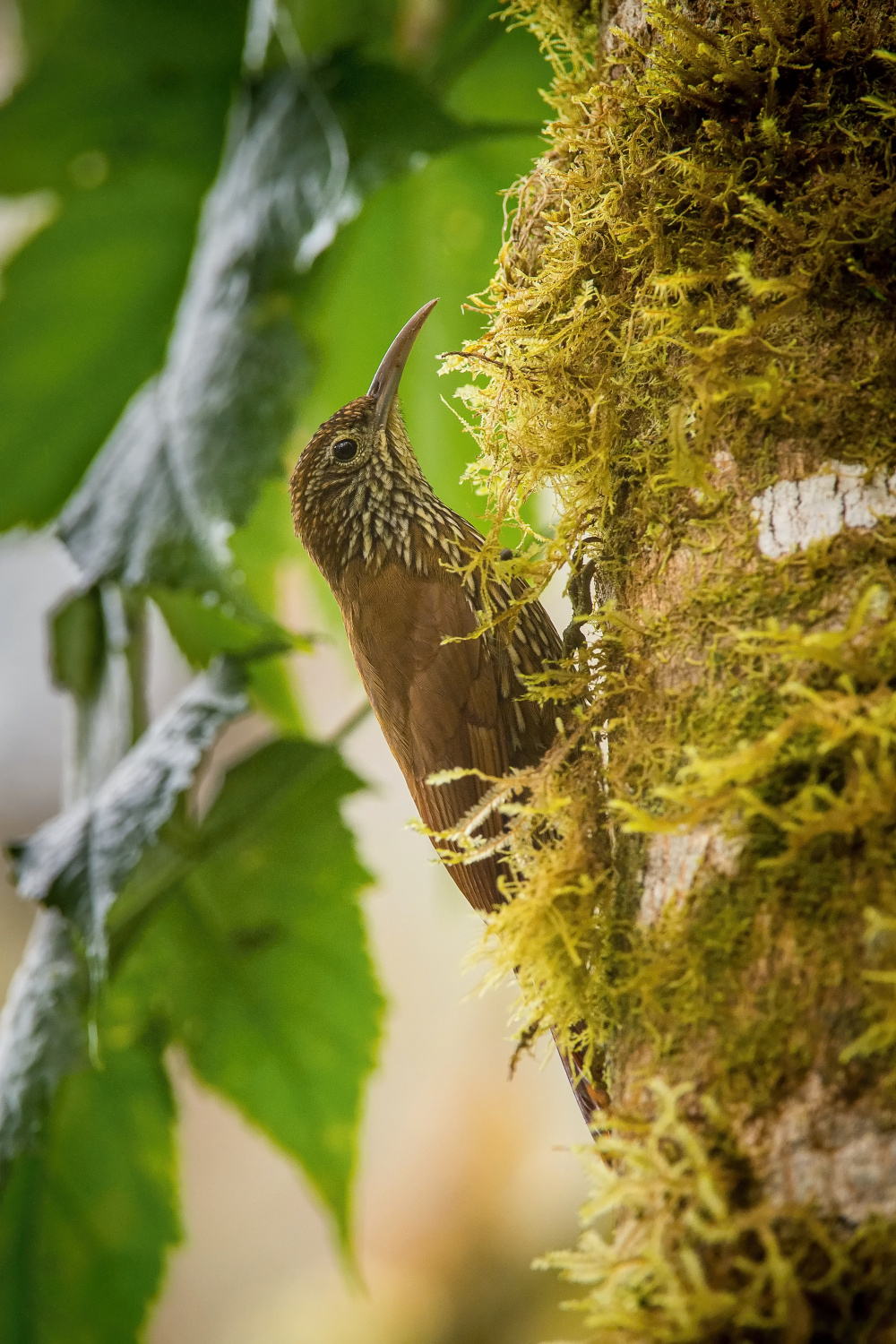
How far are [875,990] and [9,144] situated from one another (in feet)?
7.12

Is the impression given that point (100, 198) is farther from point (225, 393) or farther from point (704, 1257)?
point (704, 1257)

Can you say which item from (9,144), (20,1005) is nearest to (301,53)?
(9,144)

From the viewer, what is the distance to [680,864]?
0.98 meters

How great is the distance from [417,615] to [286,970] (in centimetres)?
68

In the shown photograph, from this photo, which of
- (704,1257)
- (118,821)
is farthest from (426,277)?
(704,1257)

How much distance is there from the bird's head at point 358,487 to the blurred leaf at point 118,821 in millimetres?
504

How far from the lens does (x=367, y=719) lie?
2.02 meters

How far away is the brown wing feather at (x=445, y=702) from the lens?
1.84 m

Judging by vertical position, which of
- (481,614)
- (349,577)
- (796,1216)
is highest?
(349,577)

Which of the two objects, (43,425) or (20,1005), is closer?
(20,1005)

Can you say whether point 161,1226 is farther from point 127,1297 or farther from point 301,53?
point 301,53

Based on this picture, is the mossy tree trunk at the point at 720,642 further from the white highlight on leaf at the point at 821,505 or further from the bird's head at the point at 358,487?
the bird's head at the point at 358,487

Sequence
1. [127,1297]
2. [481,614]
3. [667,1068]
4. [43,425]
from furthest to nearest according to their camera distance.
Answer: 1. [43,425]
2. [127,1297]
3. [481,614]
4. [667,1068]

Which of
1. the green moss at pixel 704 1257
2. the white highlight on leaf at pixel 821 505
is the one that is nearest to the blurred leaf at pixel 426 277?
the white highlight on leaf at pixel 821 505
